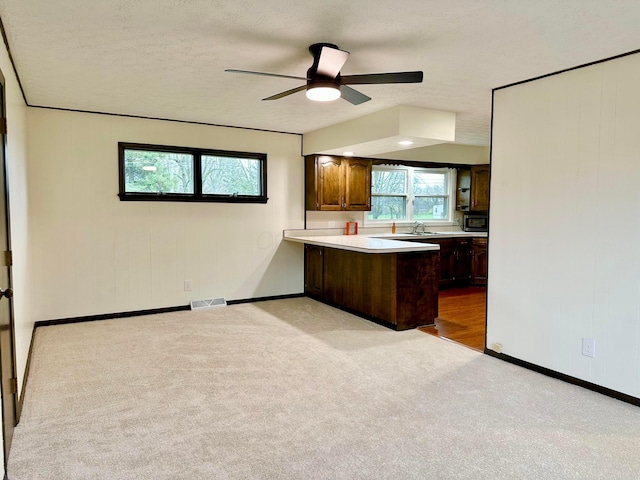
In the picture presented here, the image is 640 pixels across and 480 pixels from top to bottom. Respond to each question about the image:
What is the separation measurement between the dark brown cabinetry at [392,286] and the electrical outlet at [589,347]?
173cm

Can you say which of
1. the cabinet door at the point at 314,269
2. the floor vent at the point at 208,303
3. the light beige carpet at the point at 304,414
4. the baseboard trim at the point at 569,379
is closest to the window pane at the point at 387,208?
the cabinet door at the point at 314,269

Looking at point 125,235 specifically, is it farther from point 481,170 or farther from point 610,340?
point 481,170

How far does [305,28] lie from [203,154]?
3203mm

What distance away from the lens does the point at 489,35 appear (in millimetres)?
2564

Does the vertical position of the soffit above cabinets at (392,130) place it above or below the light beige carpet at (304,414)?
above

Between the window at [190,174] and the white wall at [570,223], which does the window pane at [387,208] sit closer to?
the window at [190,174]

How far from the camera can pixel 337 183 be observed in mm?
6031

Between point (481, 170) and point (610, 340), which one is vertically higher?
point (481, 170)

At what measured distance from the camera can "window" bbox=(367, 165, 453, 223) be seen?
22.8 ft

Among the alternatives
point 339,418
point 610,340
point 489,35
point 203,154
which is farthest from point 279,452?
point 203,154

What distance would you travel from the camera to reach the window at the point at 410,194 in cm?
696

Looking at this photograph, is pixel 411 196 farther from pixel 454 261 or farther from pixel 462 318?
pixel 462 318

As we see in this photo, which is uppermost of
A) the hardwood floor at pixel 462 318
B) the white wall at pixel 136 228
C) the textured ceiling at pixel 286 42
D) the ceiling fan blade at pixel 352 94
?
the textured ceiling at pixel 286 42

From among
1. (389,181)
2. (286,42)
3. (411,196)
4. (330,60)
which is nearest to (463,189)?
(411,196)
